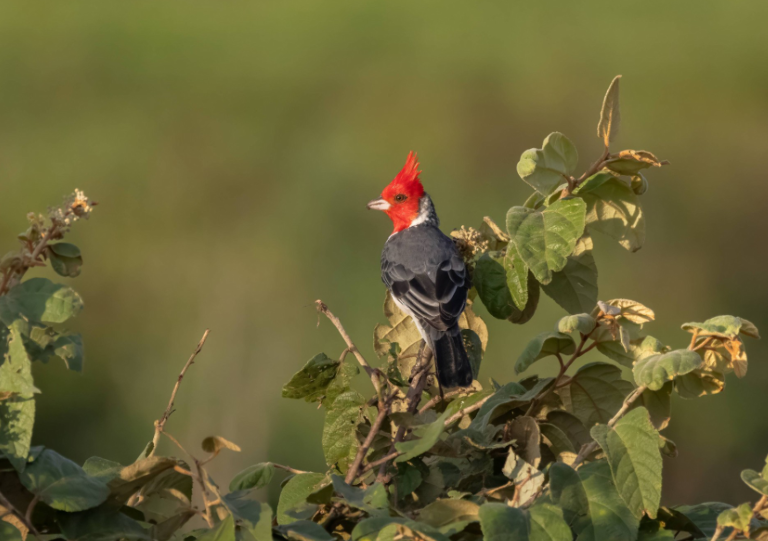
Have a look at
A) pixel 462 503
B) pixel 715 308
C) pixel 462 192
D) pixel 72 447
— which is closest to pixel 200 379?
pixel 72 447

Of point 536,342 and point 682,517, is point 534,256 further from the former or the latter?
point 682,517

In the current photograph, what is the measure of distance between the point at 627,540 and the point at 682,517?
0.15 meters

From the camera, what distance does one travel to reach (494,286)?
161cm

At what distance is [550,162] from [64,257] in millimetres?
937

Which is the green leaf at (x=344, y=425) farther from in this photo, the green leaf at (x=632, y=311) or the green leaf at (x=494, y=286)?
the green leaf at (x=632, y=311)

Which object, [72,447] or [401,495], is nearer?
[401,495]

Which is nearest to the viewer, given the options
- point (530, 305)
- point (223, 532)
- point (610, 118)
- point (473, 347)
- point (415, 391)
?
point (223, 532)

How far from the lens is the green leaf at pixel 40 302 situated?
3.23ft

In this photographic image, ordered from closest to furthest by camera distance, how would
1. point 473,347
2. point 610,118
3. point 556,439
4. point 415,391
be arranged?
point 556,439 < point 415,391 < point 610,118 < point 473,347

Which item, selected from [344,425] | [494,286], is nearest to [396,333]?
[494,286]

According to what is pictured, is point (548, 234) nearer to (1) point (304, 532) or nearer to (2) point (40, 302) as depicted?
(1) point (304, 532)

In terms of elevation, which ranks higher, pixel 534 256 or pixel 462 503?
pixel 534 256

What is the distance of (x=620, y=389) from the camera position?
1400 mm

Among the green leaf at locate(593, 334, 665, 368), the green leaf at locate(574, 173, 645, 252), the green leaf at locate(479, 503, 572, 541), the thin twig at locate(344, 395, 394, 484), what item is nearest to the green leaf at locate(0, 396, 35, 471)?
the thin twig at locate(344, 395, 394, 484)
